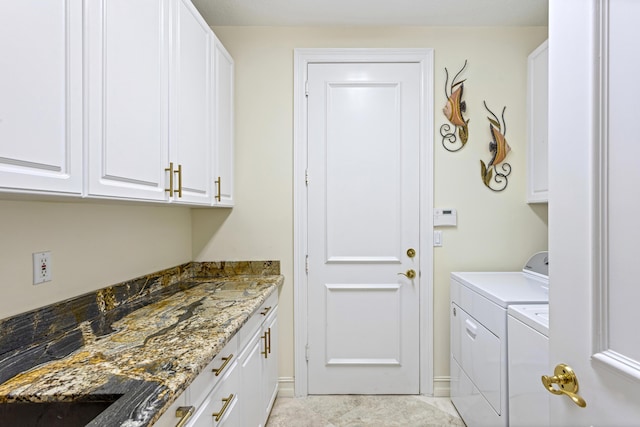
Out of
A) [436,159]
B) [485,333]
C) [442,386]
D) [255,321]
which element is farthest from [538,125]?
[255,321]

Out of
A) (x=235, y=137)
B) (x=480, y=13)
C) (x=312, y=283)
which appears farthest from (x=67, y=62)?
(x=480, y=13)

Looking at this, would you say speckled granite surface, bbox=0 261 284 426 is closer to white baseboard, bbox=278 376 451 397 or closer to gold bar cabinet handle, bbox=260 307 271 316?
gold bar cabinet handle, bbox=260 307 271 316

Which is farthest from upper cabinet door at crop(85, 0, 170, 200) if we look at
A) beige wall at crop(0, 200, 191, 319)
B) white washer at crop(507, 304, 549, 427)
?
white washer at crop(507, 304, 549, 427)

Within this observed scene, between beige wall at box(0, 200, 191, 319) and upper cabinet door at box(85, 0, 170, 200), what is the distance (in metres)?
0.34

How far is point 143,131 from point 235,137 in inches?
46.5

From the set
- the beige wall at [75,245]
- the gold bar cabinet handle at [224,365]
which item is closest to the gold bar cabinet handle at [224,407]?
the gold bar cabinet handle at [224,365]

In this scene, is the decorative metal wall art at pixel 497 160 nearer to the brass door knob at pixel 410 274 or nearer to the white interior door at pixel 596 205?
the brass door knob at pixel 410 274

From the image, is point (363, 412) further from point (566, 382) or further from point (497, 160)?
point (497, 160)

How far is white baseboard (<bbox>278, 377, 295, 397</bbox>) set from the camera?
2488 mm

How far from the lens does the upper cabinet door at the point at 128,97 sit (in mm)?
1068

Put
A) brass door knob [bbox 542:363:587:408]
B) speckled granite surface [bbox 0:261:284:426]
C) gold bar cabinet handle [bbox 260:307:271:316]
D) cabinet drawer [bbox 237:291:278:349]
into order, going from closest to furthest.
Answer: brass door knob [bbox 542:363:587:408] → speckled granite surface [bbox 0:261:284:426] → cabinet drawer [bbox 237:291:278:349] → gold bar cabinet handle [bbox 260:307:271:316]

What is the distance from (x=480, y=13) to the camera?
231 cm

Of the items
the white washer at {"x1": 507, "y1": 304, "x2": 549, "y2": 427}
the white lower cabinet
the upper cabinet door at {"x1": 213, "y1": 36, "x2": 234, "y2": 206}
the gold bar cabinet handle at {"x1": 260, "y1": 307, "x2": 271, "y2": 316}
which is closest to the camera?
the white lower cabinet

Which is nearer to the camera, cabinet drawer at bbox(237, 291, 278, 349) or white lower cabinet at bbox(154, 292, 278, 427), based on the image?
white lower cabinet at bbox(154, 292, 278, 427)
